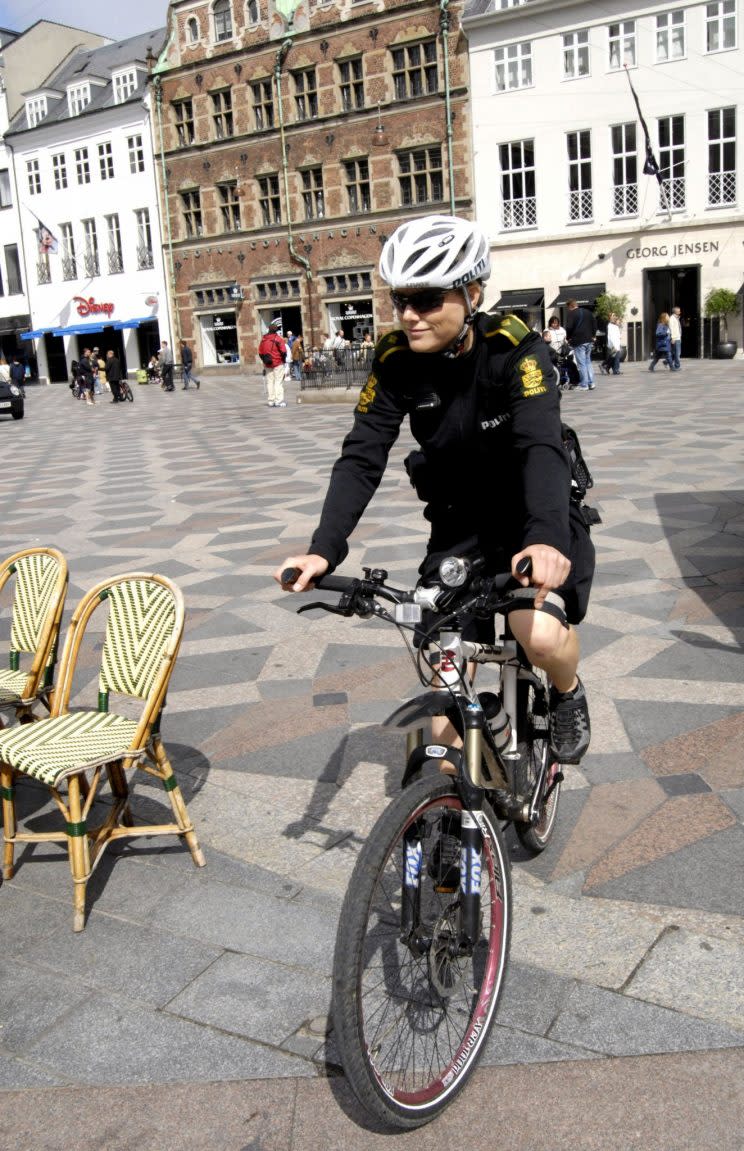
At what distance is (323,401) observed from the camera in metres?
25.9

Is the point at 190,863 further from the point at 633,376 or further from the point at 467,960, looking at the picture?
the point at 633,376

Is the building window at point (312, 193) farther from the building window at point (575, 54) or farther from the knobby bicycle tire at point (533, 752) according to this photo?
the knobby bicycle tire at point (533, 752)

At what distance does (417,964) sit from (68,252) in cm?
5126

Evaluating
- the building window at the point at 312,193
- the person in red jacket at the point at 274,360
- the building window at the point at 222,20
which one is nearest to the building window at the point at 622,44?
the building window at the point at 312,193

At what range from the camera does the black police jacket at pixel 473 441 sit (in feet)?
8.61

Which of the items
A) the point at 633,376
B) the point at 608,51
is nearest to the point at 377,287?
the point at 608,51

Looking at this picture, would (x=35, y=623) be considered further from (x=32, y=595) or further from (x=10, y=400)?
(x=10, y=400)

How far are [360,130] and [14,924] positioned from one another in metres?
40.6

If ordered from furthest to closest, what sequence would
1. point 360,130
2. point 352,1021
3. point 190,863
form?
point 360,130 < point 190,863 < point 352,1021

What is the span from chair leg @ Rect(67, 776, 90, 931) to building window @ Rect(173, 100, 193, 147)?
46.0 m

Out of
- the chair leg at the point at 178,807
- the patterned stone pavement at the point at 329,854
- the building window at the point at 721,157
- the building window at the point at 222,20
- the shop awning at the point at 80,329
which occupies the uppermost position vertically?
the building window at the point at 222,20

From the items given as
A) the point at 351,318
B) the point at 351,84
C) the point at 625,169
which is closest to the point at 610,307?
the point at 625,169

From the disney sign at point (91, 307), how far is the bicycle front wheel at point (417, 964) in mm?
48188

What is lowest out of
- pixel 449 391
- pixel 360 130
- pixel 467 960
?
pixel 467 960
